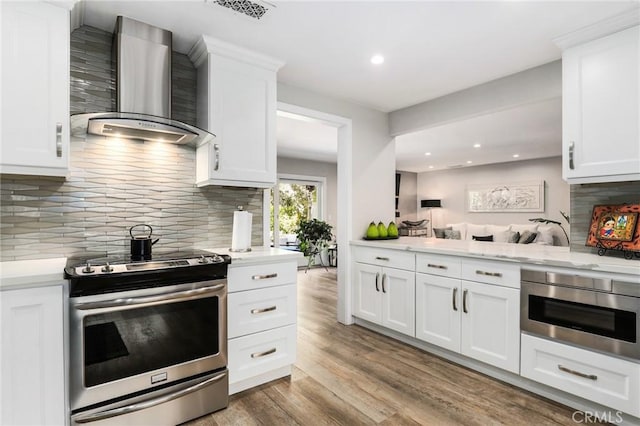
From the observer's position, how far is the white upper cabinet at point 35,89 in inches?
66.6

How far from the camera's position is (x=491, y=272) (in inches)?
96.3

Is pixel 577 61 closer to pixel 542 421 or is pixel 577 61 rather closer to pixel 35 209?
pixel 542 421

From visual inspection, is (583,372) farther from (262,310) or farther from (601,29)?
(601,29)

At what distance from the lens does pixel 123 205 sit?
2275mm

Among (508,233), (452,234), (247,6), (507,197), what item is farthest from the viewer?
(452,234)

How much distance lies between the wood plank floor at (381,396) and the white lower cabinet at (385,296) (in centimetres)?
25

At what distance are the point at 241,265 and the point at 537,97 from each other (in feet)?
8.91

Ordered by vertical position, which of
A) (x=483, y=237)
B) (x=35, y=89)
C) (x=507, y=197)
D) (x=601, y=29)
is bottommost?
(x=483, y=237)

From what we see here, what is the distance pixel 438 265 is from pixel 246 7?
2323 millimetres

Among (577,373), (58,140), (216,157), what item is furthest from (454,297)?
(58,140)

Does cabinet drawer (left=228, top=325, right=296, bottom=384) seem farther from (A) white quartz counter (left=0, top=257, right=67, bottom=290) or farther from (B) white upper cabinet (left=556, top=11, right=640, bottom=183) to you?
(B) white upper cabinet (left=556, top=11, right=640, bottom=183)

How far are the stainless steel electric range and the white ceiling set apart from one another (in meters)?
1.51

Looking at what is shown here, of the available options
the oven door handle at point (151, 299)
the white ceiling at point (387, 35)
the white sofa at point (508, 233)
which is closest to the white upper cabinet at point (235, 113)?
the white ceiling at point (387, 35)

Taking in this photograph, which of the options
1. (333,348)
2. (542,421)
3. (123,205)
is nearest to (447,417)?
(542,421)
